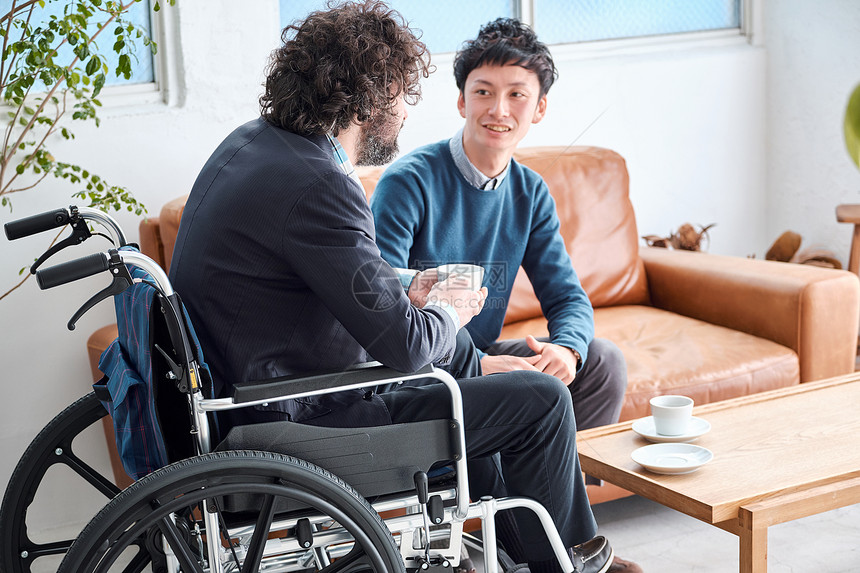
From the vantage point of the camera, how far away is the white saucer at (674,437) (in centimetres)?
160

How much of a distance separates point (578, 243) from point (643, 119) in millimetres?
813

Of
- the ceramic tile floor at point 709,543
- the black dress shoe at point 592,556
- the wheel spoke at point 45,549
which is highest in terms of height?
the wheel spoke at point 45,549

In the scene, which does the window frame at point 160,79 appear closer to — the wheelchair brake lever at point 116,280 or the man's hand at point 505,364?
the man's hand at point 505,364

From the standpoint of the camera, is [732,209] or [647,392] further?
[732,209]

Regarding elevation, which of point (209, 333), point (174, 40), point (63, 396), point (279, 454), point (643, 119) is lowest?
point (63, 396)

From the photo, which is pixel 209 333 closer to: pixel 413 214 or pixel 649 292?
pixel 413 214

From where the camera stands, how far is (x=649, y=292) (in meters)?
2.78

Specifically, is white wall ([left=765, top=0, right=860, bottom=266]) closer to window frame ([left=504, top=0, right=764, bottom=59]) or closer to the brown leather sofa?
window frame ([left=504, top=0, right=764, bottom=59])

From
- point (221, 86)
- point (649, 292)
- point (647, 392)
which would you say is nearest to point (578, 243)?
point (649, 292)

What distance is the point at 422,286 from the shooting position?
4.93ft

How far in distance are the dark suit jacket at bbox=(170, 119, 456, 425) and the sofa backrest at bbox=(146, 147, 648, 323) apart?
4.25 feet

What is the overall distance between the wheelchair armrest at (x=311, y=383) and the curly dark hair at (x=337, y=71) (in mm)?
378

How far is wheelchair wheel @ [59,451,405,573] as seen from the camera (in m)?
1.10

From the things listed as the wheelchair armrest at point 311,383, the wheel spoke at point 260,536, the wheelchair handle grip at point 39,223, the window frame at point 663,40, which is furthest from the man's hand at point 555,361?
the window frame at point 663,40
